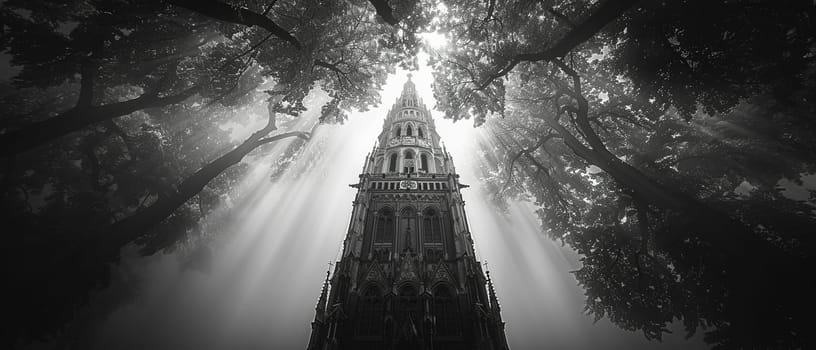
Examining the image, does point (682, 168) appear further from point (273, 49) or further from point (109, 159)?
point (109, 159)

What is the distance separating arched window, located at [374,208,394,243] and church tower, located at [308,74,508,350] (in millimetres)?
66

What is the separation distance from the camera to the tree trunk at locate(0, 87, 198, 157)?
8234 mm

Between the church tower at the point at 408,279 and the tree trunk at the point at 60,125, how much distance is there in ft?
37.0

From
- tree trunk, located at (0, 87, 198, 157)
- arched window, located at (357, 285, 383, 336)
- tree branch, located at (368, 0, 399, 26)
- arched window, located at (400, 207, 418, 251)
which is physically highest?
arched window, located at (400, 207, 418, 251)

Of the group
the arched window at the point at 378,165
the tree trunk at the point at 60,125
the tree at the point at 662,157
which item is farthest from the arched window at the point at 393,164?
the tree trunk at the point at 60,125

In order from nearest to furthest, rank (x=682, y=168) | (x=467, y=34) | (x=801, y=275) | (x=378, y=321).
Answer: (x=801, y=275), (x=467, y=34), (x=682, y=168), (x=378, y=321)

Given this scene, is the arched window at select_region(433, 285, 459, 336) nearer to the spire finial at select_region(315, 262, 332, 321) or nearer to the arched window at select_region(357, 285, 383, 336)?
the arched window at select_region(357, 285, 383, 336)

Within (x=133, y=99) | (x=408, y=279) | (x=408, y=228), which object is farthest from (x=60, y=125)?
(x=408, y=228)

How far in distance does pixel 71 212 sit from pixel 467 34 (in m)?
15.6

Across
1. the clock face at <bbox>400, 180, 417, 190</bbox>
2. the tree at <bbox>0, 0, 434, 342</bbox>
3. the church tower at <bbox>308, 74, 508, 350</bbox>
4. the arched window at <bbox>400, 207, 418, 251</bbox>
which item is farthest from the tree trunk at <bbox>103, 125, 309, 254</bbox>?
the clock face at <bbox>400, 180, 417, 190</bbox>

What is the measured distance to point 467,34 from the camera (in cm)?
1120

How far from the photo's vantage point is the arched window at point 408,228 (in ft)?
57.9

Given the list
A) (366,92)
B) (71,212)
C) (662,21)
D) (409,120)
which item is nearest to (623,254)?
(662,21)

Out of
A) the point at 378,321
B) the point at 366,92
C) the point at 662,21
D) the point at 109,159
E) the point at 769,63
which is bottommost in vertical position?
the point at 378,321
